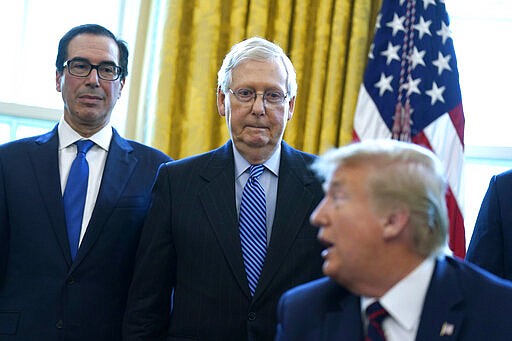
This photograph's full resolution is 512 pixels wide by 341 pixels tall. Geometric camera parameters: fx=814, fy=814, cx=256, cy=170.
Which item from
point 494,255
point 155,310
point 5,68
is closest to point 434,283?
point 494,255

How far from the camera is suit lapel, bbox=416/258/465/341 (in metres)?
2.19

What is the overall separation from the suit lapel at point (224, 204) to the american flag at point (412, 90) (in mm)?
1624

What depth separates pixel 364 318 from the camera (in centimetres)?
230

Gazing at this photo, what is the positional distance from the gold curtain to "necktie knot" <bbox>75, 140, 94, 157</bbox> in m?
1.41

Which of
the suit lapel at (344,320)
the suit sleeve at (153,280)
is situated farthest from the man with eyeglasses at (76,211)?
the suit lapel at (344,320)

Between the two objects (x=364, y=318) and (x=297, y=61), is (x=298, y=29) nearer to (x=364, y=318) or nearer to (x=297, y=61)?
(x=297, y=61)

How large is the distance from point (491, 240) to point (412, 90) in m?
1.75

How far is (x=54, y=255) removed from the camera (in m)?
3.19

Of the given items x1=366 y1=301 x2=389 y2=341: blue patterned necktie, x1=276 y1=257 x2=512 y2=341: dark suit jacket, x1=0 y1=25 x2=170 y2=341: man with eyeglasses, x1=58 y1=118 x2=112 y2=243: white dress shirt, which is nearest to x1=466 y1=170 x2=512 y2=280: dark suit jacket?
x1=276 y1=257 x2=512 y2=341: dark suit jacket

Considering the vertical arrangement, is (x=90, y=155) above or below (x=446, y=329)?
above

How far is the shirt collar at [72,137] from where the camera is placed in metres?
3.43

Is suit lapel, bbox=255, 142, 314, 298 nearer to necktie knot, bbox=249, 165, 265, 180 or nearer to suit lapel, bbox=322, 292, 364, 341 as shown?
necktie knot, bbox=249, 165, 265, 180

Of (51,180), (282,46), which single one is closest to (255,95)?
(51,180)

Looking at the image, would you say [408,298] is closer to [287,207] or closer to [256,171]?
[287,207]
